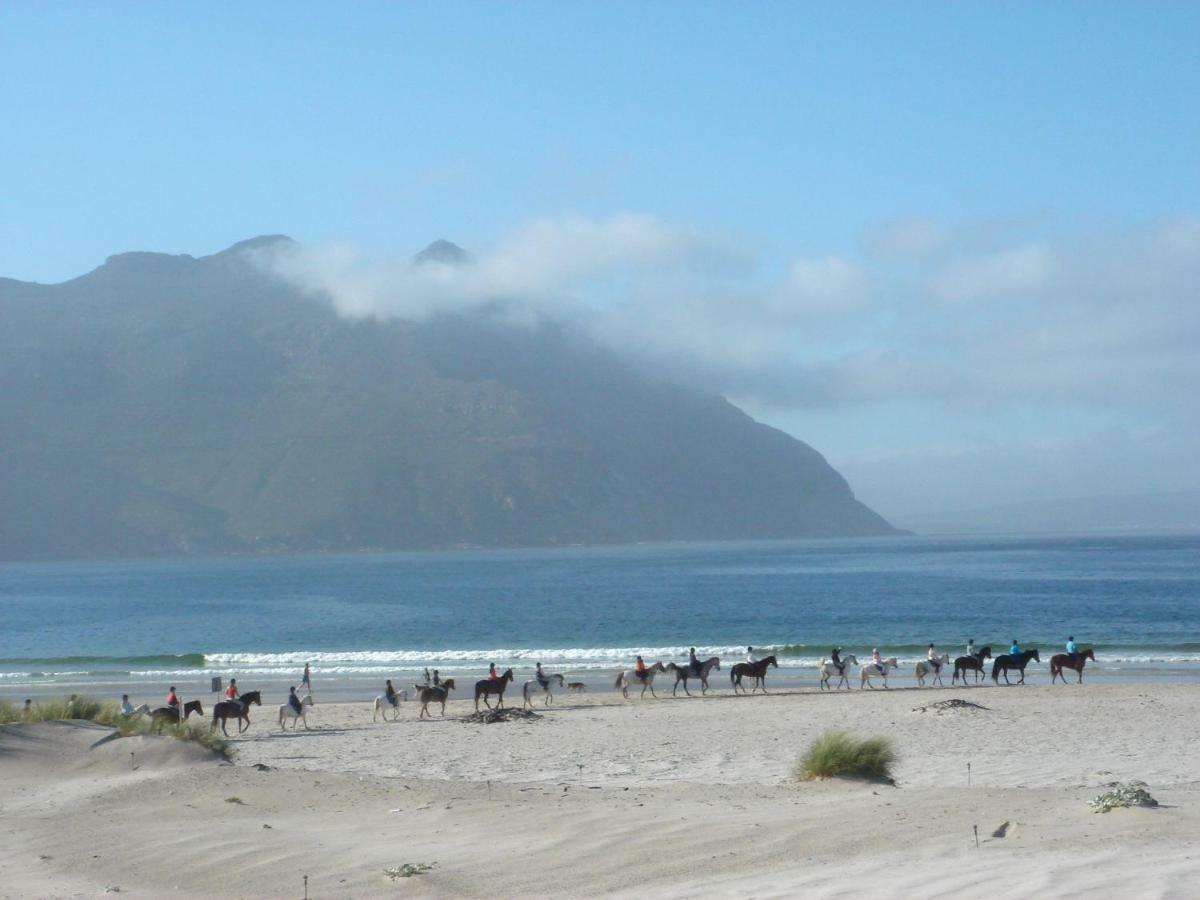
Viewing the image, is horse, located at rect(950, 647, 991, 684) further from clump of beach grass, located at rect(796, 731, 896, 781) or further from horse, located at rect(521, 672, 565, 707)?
clump of beach grass, located at rect(796, 731, 896, 781)

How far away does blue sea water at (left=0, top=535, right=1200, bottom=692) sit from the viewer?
44625 mm

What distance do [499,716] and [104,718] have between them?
927 cm

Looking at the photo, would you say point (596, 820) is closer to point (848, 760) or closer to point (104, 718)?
point (848, 760)

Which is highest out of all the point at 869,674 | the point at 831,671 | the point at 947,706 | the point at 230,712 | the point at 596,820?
the point at 596,820

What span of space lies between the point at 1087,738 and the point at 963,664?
39.6ft

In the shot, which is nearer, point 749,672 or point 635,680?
point 635,680

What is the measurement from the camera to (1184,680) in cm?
3244

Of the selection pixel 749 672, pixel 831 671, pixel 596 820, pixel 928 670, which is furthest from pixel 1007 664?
pixel 596 820

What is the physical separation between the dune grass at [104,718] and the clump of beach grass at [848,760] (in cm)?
802

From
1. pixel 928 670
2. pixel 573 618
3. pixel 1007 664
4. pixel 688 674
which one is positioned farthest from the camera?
pixel 573 618

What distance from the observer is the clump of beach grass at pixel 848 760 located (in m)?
14.1

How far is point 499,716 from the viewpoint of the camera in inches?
996

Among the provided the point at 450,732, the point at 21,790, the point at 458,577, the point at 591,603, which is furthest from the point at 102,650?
the point at 458,577

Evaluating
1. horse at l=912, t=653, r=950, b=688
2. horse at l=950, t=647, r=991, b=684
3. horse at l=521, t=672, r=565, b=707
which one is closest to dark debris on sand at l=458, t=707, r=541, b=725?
horse at l=521, t=672, r=565, b=707
